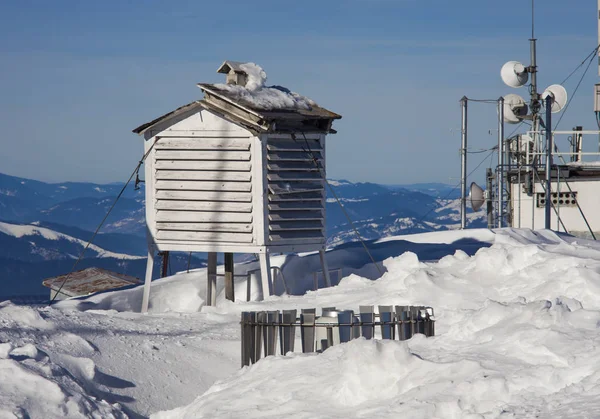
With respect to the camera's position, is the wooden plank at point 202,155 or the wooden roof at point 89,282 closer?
the wooden plank at point 202,155

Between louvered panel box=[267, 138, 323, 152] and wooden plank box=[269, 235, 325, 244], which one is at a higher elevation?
louvered panel box=[267, 138, 323, 152]

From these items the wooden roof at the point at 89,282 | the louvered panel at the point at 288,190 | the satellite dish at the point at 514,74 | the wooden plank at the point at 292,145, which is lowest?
the wooden roof at the point at 89,282

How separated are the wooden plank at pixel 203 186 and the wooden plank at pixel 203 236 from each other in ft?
2.77

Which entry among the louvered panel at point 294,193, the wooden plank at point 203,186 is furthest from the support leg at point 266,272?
the wooden plank at point 203,186

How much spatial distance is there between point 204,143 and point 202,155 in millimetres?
231

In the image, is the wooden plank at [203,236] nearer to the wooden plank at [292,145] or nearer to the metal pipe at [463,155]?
the wooden plank at [292,145]

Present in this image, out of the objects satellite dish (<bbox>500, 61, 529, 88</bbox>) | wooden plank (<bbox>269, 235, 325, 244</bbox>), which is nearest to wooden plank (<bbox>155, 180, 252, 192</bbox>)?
wooden plank (<bbox>269, 235, 325, 244</bbox>)

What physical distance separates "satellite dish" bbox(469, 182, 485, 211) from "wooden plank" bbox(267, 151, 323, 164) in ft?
52.2

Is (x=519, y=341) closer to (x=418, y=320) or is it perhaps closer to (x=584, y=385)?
(x=584, y=385)

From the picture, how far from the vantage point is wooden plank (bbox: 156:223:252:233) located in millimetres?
19609

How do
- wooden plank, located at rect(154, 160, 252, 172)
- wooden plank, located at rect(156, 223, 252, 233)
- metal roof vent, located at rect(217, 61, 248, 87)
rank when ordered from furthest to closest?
metal roof vent, located at rect(217, 61, 248, 87) → wooden plank, located at rect(156, 223, 252, 233) → wooden plank, located at rect(154, 160, 252, 172)

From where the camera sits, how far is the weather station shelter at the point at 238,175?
19469 mm

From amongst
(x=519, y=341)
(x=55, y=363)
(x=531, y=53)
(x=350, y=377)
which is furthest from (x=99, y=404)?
(x=531, y=53)

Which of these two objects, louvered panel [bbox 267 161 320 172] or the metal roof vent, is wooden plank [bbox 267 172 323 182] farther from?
the metal roof vent
